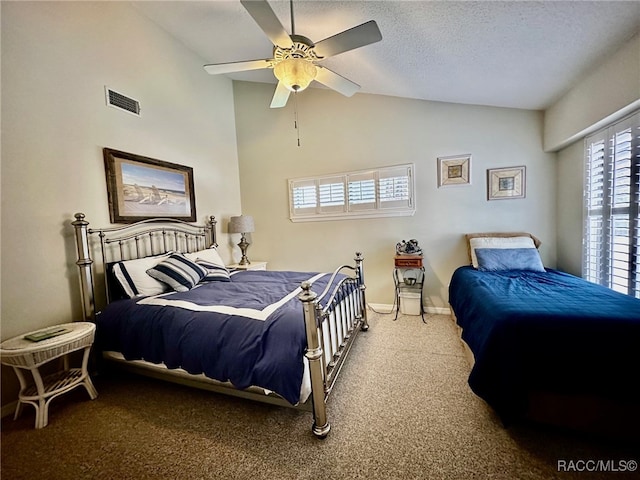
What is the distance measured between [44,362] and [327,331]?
1912mm

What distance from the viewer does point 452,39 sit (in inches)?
80.3

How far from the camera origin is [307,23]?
230 cm

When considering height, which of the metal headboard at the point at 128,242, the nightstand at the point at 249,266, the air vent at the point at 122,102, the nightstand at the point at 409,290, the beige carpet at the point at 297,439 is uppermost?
the air vent at the point at 122,102

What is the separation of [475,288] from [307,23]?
2830mm

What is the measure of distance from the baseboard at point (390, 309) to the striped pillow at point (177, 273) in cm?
241

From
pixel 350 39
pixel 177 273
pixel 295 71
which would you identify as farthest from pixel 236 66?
pixel 177 273

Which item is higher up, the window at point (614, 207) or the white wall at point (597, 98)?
the white wall at point (597, 98)

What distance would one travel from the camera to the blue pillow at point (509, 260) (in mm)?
2766

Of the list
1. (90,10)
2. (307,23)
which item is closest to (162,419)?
(307,23)

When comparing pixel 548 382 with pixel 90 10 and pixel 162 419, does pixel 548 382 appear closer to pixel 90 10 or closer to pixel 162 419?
pixel 162 419

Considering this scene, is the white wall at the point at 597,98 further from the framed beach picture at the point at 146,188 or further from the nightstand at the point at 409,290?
the framed beach picture at the point at 146,188

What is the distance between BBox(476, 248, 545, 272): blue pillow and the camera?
277 centimetres
